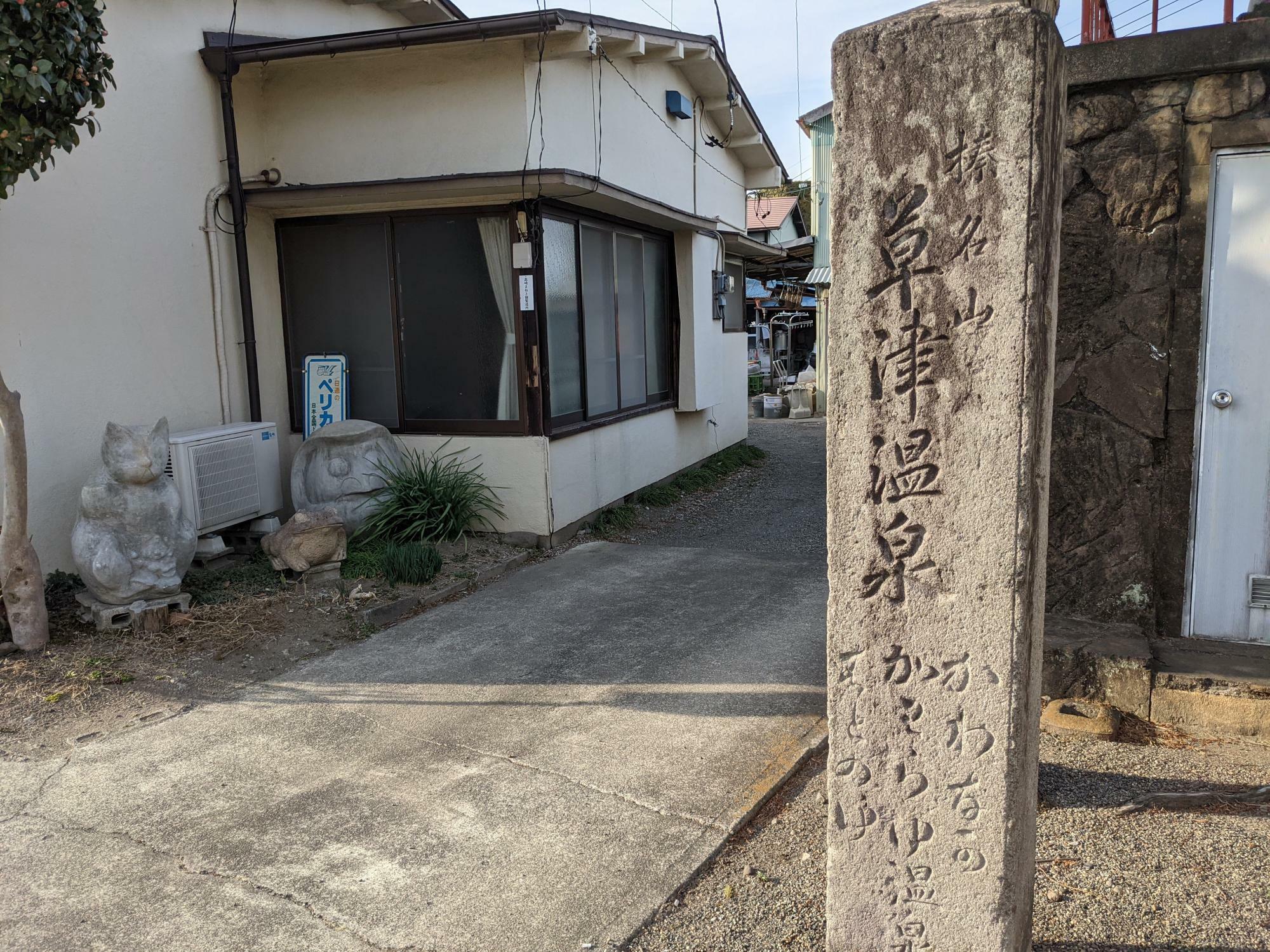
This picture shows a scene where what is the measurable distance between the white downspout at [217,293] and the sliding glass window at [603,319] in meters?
2.52

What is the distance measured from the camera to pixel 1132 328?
4.21 metres

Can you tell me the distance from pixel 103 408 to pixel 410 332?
2346mm

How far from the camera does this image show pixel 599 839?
3438 millimetres

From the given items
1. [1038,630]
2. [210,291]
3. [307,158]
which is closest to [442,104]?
[307,158]

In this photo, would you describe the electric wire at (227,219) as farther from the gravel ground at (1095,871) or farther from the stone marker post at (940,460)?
the stone marker post at (940,460)

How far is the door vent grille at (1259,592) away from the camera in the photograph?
4164 millimetres

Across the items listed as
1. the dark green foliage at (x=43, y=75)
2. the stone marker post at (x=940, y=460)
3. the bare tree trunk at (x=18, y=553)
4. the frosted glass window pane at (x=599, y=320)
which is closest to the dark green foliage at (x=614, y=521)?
the frosted glass window pane at (x=599, y=320)

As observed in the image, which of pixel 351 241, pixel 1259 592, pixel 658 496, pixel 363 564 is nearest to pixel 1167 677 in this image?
pixel 1259 592

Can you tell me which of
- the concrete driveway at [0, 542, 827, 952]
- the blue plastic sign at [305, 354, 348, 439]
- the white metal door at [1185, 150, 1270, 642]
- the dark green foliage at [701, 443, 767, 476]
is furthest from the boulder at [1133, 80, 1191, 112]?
the dark green foliage at [701, 443, 767, 476]

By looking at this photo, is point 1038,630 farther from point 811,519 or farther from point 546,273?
point 811,519

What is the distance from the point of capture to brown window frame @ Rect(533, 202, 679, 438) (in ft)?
24.5

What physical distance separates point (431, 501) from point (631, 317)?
332 centimetres

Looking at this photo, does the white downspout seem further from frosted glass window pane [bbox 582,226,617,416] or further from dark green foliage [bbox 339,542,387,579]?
frosted glass window pane [bbox 582,226,617,416]

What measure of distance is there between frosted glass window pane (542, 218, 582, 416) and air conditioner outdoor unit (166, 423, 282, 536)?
7.45 ft
